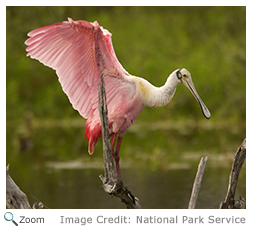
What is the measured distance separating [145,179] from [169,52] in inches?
313

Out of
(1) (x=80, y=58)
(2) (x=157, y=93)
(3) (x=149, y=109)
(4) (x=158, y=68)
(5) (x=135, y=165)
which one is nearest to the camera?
(1) (x=80, y=58)

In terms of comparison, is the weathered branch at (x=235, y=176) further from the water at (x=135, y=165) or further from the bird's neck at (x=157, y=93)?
the water at (x=135, y=165)

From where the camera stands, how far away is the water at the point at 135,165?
6.52 m

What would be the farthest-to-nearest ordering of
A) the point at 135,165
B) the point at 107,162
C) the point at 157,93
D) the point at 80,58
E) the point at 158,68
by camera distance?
1. the point at 158,68
2. the point at 135,165
3. the point at 157,93
4. the point at 80,58
5. the point at 107,162

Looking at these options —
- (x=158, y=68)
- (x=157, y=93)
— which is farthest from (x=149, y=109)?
(x=157, y=93)

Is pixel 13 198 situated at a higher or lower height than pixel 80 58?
lower

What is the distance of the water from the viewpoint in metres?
6.52

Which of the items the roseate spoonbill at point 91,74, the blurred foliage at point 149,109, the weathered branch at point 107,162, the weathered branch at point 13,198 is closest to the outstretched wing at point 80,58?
the roseate spoonbill at point 91,74

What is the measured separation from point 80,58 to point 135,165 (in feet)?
14.2

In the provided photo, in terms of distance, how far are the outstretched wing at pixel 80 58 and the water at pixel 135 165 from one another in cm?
145

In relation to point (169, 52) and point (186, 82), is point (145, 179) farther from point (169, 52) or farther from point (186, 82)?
point (169, 52)

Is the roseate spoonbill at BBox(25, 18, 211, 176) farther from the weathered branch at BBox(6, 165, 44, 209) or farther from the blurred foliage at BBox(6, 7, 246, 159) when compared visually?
the blurred foliage at BBox(6, 7, 246, 159)

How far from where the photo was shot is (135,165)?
8289 mm

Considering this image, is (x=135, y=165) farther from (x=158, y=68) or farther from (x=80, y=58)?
(x=158, y=68)
